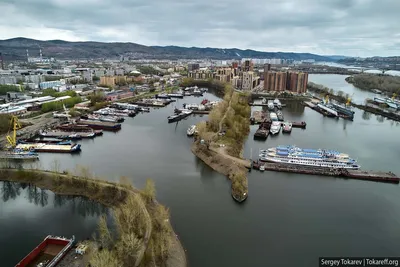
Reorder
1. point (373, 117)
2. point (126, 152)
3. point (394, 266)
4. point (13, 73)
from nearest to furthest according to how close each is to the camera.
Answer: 1. point (394, 266)
2. point (126, 152)
3. point (373, 117)
4. point (13, 73)

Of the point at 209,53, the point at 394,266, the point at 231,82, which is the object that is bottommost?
the point at 394,266

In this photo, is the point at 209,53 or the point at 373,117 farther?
the point at 209,53

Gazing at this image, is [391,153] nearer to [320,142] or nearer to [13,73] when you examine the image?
[320,142]

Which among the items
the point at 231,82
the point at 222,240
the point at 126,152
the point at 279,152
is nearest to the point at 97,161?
the point at 126,152

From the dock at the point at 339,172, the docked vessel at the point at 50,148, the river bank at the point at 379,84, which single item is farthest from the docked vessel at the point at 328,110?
the docked vessel at the point at 50,148

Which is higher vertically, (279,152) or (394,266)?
(279,152)

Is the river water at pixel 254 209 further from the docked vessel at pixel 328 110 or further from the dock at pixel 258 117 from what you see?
the docked vessel at pixel 328 110
